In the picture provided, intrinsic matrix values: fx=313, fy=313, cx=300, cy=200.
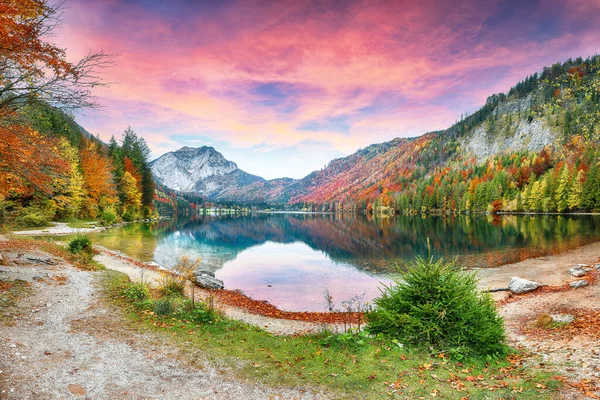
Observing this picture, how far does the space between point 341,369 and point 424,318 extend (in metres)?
2.81

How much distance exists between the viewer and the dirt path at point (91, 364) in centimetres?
Answer: 654

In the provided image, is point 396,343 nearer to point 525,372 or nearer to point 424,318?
point 424,318

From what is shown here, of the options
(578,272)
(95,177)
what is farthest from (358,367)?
(95,177)

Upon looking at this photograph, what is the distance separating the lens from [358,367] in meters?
7.88

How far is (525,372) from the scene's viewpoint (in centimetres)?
752

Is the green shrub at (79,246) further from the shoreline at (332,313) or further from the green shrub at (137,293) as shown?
the green shrub at (137,293)

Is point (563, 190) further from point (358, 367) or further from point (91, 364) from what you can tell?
point (91, 364)

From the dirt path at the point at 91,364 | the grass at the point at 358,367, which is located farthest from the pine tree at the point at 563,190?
the dirt path at the point at 91,364

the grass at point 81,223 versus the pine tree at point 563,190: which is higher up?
the pine tree at point 563,190

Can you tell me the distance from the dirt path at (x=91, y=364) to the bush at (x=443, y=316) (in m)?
3.61

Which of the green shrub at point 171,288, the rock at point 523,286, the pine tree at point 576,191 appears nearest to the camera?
the green shrub at point 171,288

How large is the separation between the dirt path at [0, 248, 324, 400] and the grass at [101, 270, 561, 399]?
60 centimetres

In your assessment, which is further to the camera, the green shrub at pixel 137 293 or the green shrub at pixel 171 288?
the green shrub at pixel 171 288

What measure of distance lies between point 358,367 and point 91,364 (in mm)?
6559
